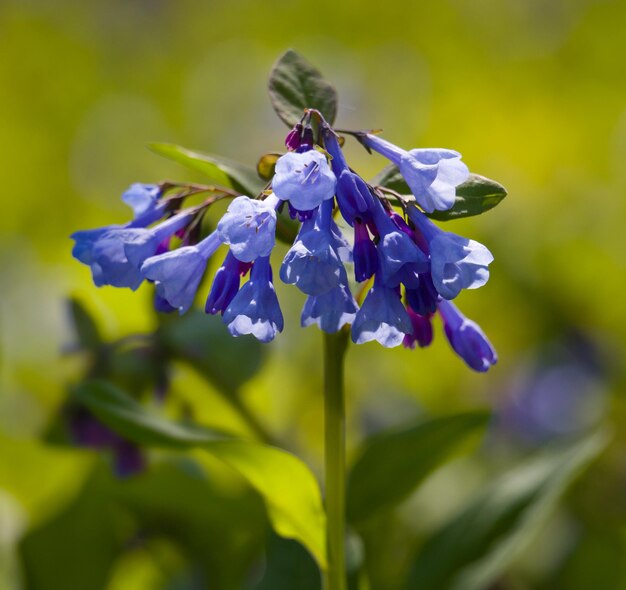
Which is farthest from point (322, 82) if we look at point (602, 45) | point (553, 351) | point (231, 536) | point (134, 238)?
point (602, 45)

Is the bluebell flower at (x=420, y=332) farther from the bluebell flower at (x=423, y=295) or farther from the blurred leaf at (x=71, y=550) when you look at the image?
the blurred leaf at (x=71, y=550)

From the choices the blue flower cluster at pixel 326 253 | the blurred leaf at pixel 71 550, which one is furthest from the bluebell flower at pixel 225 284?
the blurred leaf at pixel 71 550

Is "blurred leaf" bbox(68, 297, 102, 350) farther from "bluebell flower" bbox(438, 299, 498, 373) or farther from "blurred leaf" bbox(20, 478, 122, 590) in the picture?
"bluebell flower" bbox(438, 299, 498, 373)

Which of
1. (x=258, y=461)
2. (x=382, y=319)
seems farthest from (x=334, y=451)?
(x=382, y=319)

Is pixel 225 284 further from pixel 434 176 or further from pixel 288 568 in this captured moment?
pixel 288 568

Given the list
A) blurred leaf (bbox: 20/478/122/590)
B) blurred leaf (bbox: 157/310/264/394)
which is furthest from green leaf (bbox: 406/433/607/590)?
blurred leaf (bbox: 20/478/122/590)

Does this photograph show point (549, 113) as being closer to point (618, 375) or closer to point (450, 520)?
point (618, 375)
